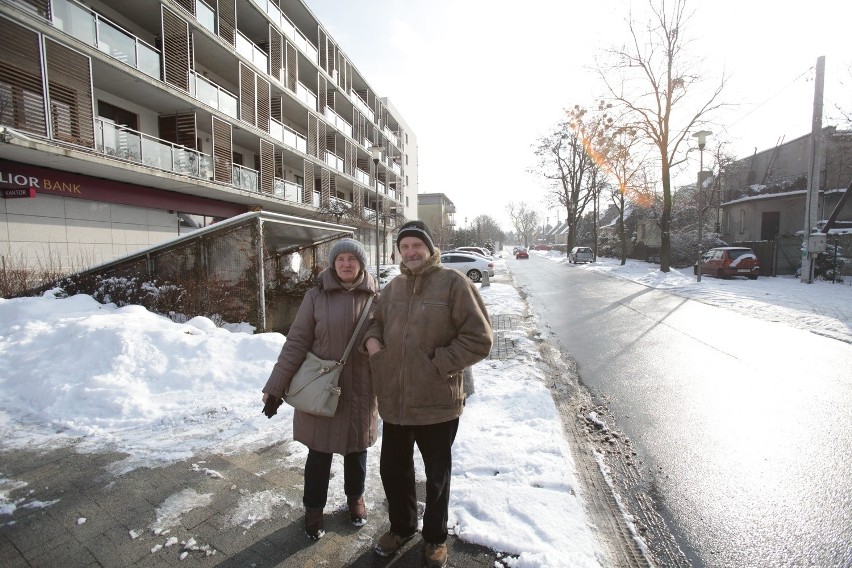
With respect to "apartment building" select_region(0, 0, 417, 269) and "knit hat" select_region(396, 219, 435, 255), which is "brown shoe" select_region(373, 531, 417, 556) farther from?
"apartment building" select_region(0, 0, 417, 269)

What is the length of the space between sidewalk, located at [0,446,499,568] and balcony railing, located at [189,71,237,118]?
15775mm

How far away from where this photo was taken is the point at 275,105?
21.8 m

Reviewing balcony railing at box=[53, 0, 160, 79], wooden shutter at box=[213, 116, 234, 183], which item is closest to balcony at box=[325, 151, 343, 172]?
wooden shutter at box=[213, 116, 234, 183]

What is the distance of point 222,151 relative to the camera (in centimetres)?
1678

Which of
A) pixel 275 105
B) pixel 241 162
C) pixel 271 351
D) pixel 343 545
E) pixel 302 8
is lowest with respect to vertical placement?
pixel 343 545

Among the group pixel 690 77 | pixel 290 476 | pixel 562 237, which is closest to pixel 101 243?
pixel 290 476

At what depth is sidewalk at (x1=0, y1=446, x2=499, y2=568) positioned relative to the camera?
221cm

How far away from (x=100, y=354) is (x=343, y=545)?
3.95 metres

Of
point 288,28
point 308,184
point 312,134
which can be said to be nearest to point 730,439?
point 308,184

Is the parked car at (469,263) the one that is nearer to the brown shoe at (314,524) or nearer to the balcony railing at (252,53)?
the balcony railing at (252,53)

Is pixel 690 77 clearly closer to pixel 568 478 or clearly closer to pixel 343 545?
pixel 568 478

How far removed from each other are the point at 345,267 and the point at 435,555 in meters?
1.63

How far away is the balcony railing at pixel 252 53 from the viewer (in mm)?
17969

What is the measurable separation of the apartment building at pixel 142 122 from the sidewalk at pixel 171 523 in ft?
34.4
